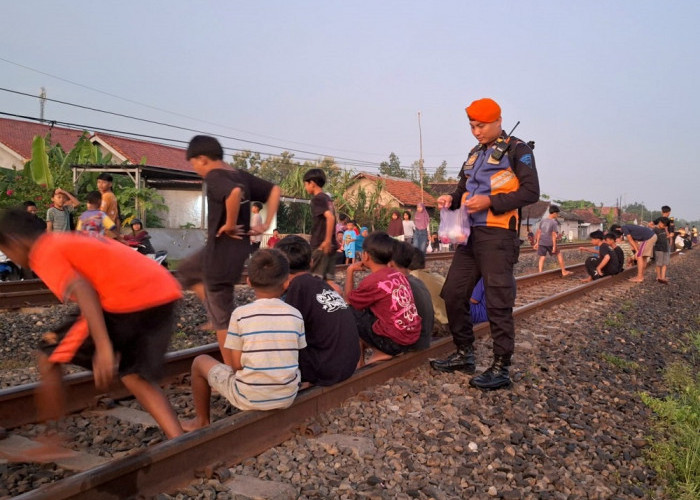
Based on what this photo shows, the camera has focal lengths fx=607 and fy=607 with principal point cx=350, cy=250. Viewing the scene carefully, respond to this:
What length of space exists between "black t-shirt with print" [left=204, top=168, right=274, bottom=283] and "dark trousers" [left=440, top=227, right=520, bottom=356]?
169cm

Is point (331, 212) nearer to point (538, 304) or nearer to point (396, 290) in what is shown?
point (396, 290)

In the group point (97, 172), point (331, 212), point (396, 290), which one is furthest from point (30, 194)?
point (396, 290)

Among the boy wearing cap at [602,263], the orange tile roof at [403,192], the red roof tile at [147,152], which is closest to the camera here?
the boy wearing cap at [602,263]

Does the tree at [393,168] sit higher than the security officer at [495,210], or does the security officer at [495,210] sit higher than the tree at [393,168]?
the tree at [393,168]

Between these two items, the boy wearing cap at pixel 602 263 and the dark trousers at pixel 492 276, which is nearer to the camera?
the dark trousers at pixel 492 276

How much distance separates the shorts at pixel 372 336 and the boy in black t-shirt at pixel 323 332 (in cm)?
81

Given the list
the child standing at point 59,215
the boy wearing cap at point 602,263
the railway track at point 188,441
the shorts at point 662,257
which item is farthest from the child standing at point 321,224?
the shorts at point 662,257

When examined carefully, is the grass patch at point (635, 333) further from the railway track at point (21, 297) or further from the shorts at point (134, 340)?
the railway track at point (21, 297)

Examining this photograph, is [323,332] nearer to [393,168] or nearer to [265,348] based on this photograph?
[265,348]

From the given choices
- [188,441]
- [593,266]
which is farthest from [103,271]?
[593,266]

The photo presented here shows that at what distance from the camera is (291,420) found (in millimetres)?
3662

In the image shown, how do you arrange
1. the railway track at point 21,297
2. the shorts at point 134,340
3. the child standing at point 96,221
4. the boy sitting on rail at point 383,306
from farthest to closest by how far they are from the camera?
the child standing at point 96,221, the railway track at point 21,297, the boy sitting on rail at point 383,306, the shorts at point 134,340

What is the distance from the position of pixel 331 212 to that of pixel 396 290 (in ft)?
6.55

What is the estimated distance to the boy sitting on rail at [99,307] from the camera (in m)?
2.82
